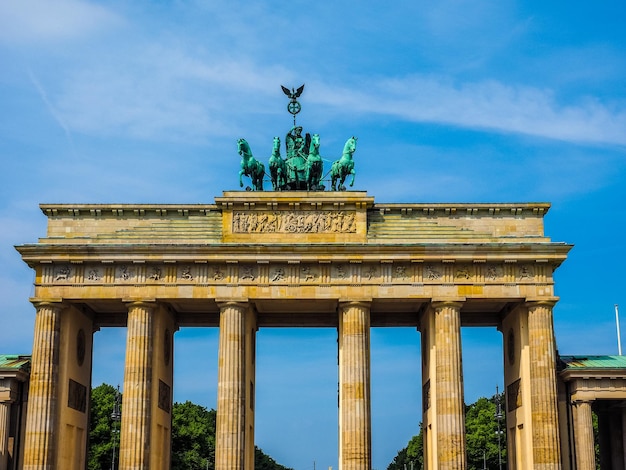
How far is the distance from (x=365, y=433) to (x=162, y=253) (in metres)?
15.1

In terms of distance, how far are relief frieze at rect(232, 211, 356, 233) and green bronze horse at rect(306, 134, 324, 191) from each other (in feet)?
8.75

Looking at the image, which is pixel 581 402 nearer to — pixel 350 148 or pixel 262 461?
pixel 350 148

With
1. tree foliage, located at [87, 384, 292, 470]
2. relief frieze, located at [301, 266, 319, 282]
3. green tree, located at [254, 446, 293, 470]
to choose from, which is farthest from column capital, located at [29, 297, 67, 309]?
green tree, located at [254, 446, 293, 470]

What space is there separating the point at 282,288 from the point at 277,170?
7.60 metres

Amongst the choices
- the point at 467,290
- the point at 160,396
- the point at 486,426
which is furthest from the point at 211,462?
the point at 467,290

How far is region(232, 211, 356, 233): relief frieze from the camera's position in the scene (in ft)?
185

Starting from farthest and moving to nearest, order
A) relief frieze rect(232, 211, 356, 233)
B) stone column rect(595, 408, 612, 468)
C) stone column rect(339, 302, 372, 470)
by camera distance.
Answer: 1. stone column rect(595, 408, 612, 468)
2. relief frieze rect(232, 211, 356, 233)
3. stone column rect(339, 302, 372, 470)

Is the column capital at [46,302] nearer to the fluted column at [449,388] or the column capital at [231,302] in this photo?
the column capital at [231,302]

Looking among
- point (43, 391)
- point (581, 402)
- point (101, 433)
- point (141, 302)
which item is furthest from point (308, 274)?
point (101, 433)

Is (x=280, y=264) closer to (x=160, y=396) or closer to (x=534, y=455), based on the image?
(x=160, y=396)

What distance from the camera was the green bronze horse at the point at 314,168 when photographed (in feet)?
193

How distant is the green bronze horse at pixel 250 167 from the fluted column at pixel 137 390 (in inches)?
379

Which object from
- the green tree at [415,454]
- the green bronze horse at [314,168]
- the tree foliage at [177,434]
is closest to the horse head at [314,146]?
the green bronze horse at [314,168]

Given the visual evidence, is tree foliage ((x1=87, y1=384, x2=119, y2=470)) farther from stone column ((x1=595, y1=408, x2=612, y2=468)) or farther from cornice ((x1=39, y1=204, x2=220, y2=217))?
stone column ((x1=595, y1=408, x2=612, y2=468))
